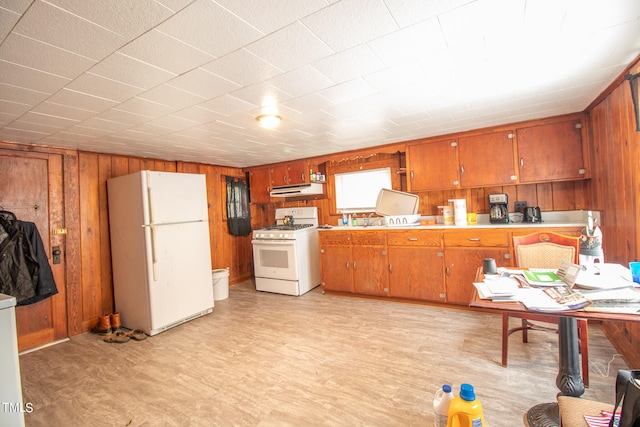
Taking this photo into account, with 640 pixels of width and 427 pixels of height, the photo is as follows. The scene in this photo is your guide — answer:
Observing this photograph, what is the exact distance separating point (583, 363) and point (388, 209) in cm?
267

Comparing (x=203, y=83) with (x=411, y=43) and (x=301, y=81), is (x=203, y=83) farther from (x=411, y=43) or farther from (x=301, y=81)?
(x=411, y=43)

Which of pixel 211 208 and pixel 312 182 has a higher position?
pixel 312 182

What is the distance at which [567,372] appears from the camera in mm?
1586

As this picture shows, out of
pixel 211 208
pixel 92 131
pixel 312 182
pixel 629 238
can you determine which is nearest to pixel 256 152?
pixel 312 182

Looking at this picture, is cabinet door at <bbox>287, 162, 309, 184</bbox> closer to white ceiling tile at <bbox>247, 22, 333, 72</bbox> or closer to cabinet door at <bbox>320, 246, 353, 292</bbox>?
cabinet door at <bbox>320, 246, 353, 292</bbox>

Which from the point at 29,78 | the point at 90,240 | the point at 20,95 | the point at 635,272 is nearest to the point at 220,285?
the point at 90,240

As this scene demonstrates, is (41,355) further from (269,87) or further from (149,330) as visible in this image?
(269,87)

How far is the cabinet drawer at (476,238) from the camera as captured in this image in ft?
10.2

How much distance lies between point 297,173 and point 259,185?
34.3 inches

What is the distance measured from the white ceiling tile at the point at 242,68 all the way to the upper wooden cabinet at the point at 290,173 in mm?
2788

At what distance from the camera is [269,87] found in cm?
201

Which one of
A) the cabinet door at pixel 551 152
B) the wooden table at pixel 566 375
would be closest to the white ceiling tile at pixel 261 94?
the wooden table at pixel 566 375

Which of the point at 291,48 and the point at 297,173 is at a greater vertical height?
the point at 291,48

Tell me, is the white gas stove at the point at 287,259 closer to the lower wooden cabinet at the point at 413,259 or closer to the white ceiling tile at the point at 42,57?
the lower wooden cabinet at the point at 413,259
